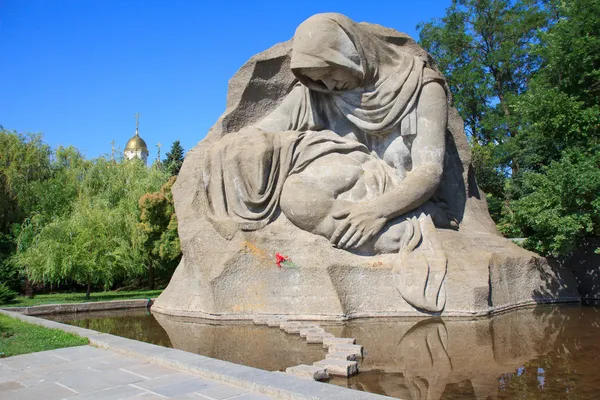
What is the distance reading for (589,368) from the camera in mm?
4367

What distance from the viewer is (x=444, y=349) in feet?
17.4

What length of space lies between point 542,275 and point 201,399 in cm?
687

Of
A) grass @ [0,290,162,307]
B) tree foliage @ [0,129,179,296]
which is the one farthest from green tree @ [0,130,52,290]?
grass @ [0,290,162,307]

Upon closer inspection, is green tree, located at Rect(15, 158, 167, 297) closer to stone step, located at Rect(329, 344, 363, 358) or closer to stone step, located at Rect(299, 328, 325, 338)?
stone step, located at Rect(299, 328, 325, 338)

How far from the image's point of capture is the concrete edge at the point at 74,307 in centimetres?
954

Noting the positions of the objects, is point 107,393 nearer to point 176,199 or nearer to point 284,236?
point 284,236

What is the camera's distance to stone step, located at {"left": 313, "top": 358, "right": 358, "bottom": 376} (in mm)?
4305

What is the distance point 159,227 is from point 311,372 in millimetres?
13484

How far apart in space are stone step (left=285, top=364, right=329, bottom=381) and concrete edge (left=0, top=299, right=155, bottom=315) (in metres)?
7.18

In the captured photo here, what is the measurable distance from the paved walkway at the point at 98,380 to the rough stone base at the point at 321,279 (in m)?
2.82

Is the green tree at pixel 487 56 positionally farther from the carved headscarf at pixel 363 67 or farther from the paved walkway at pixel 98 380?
the paved walkway at pixel 98 380

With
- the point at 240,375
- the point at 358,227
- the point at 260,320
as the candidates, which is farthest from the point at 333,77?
the point at 240,375

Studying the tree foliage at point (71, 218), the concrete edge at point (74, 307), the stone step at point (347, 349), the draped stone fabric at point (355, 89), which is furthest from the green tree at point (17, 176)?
the stone step at point (347, 349)

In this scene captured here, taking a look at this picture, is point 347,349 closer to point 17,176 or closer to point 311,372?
point 311,372
